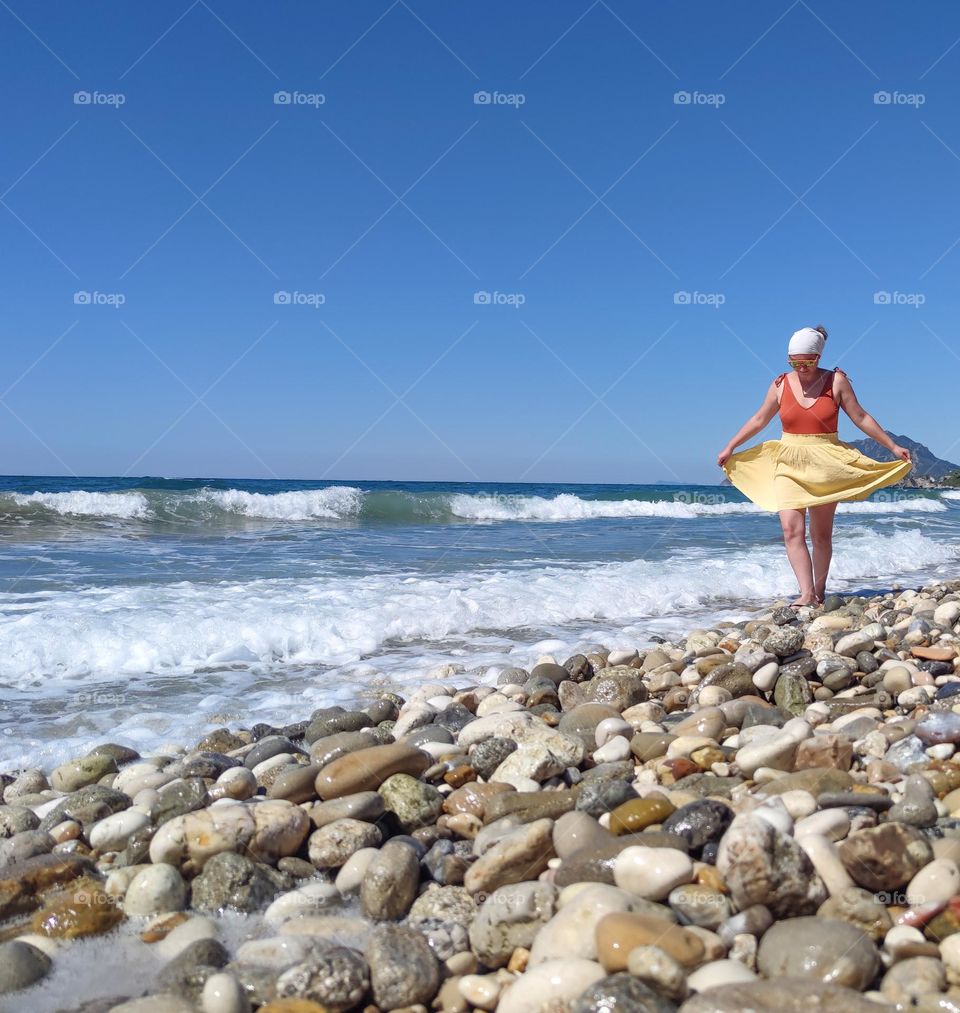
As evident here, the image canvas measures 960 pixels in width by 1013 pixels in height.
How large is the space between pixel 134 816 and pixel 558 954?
159 centimetres

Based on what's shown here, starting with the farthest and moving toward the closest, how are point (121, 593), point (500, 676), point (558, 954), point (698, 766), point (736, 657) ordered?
point (121, 593) < point (500, 676) < point (736, 657) < point (698, 766) < point (558, 954)

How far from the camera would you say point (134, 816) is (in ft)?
9.14

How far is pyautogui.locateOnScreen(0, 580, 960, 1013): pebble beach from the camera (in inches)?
71.9

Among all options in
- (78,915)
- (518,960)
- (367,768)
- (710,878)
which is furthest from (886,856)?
(78,915)

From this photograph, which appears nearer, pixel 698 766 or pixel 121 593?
pixel 698 766

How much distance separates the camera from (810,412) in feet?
19.6

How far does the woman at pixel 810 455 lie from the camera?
232 inches

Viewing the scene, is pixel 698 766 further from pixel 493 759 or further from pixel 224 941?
pixel 224 941

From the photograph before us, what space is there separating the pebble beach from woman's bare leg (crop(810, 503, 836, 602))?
2.47 m

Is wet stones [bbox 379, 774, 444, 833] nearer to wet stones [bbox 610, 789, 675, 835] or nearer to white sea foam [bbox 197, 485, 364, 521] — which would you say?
wet stones [bbox 610, 789, 675, 835]

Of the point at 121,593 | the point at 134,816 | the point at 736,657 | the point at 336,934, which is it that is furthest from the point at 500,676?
the point at 121,593

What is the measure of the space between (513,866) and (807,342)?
4540 millimetres

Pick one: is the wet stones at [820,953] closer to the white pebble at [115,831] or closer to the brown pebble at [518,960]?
the brown pebble at [518,960]

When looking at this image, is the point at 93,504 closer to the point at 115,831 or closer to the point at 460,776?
the point at 115,831
